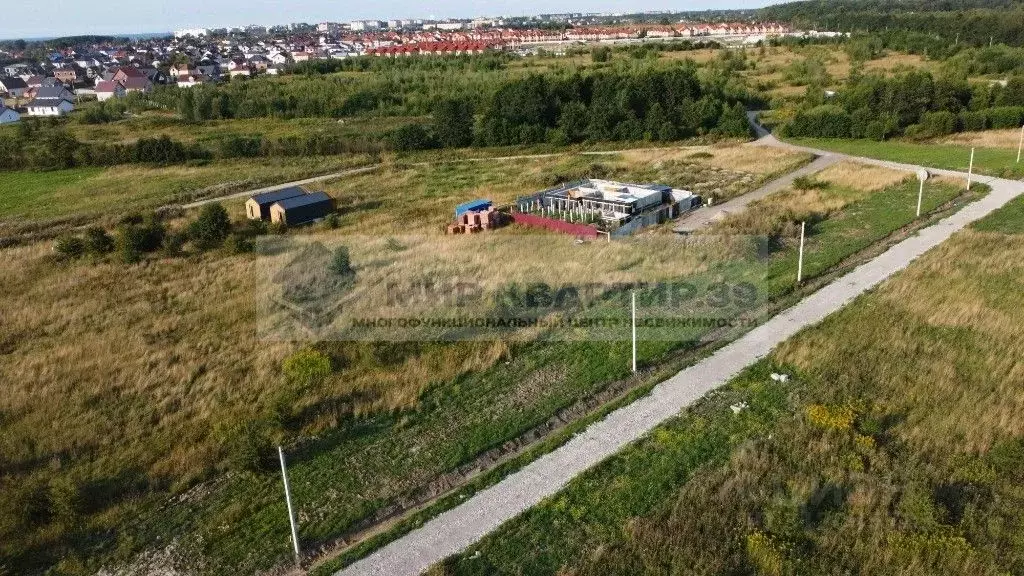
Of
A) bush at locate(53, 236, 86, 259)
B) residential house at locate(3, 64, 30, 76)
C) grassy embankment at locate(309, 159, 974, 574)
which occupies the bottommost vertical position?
grassy embankment at locate(309, 159, 974, 574)

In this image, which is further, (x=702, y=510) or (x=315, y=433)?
(x=315, y=433)

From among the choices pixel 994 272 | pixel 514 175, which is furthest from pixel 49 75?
pixel 994 272

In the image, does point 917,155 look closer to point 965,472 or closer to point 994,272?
point 994,272

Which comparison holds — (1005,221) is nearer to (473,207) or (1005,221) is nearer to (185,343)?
(473,207)

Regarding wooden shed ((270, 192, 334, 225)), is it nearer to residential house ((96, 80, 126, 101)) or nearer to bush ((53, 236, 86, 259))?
bush ((53, 236, 86, 259))

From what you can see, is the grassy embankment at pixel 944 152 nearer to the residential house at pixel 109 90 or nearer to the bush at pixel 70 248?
the bush at pixel 70 248

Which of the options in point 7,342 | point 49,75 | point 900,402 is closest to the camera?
point 900,402

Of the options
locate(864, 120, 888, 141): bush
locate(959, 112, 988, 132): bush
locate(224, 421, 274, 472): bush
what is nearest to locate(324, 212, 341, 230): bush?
locate(224, 421, 274, 472): bush
